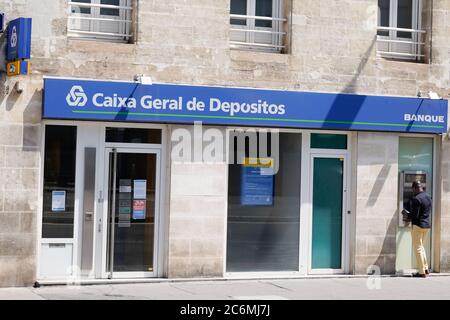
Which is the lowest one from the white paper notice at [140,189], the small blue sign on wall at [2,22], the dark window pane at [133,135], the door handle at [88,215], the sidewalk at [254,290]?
the sidewalk at [254,290]

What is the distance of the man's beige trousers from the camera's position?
15555 millimetres

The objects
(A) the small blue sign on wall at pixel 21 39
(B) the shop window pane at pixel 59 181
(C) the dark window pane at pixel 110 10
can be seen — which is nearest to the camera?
(A) the small blue sign on wall at pixel 21 39

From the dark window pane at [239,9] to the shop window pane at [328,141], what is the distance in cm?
226

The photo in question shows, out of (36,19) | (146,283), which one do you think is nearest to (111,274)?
(146,283)

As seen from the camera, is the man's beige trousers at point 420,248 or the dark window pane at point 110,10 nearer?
the dark window pane at point 110,10

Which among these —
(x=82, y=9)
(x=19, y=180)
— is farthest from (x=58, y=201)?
(x=82, y=9)

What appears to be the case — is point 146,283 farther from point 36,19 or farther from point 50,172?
point 36,19

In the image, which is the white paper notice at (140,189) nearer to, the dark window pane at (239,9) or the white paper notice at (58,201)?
the white paper notice at (58,201)

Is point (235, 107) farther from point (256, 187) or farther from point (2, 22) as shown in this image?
point (2, 22)

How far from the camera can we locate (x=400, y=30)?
16.0 metres

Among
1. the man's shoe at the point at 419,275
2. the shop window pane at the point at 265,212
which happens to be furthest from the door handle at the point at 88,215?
the man's shoe at the point at 419,275

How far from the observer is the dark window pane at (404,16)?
16.2m

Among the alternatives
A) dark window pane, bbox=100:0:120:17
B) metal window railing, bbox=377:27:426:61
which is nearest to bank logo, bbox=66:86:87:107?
dark window pane, bbox=100:0:120:17

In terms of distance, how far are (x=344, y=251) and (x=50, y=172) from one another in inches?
207
